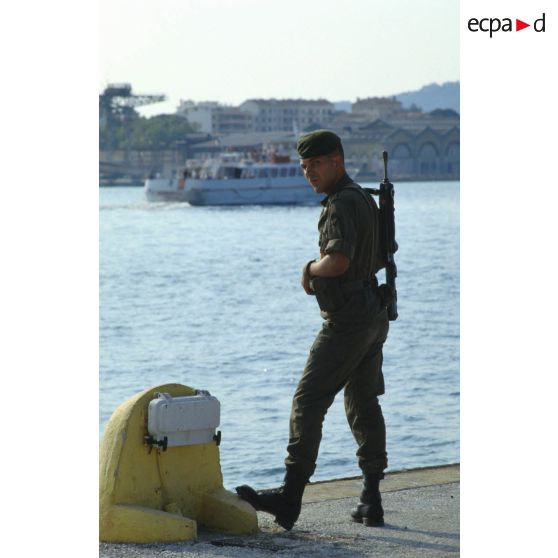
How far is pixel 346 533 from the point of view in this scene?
4.33 meters

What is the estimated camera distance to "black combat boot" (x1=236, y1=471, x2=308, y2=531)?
435cm

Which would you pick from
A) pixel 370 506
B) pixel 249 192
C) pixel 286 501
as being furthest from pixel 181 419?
pixel 249 192

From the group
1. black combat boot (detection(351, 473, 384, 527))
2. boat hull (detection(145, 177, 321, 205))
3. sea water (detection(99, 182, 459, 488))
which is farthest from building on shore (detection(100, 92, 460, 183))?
black combat boot (detection(351, 473, 384, 527))

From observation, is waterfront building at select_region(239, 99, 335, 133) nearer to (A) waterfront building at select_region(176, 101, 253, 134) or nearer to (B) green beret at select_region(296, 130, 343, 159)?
(A) waterfront building at select_region(176, 101, 253, 134)

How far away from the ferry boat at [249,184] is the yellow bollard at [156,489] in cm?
6259

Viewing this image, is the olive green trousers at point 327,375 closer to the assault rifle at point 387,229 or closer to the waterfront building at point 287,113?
the assault rifle at point 387,229

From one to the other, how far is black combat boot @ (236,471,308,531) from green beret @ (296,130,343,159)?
1004 millimetres

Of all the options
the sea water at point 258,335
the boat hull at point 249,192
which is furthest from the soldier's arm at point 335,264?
the boat hull at point 249,192

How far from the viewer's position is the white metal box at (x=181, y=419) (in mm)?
4230
